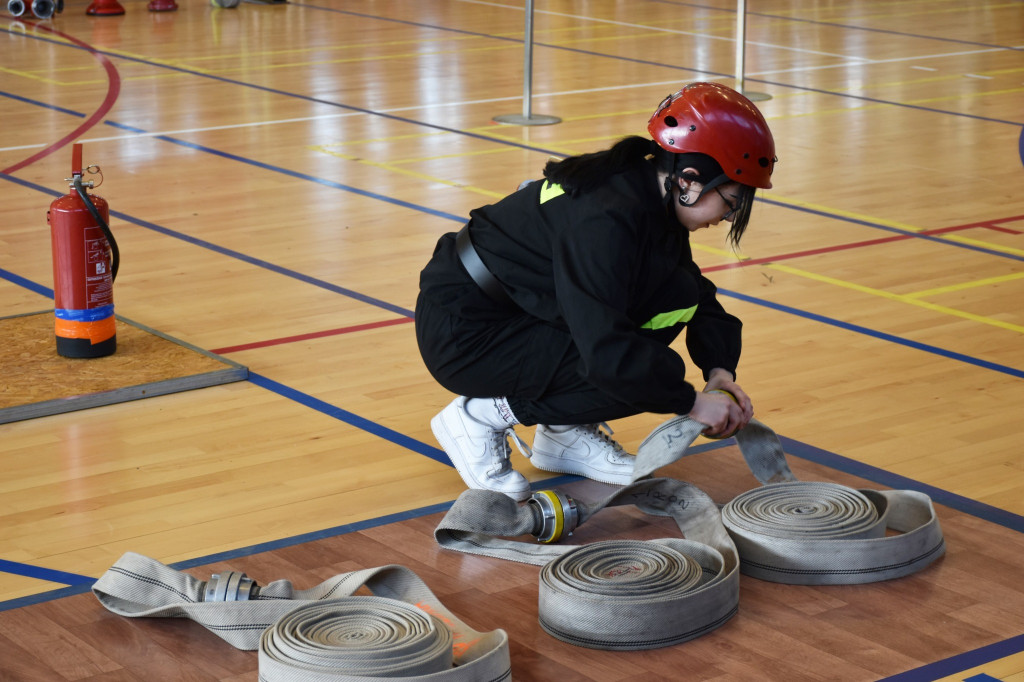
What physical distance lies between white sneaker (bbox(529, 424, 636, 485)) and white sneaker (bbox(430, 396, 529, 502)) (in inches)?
5.7

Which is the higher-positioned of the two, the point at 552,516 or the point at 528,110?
the point at 528,110

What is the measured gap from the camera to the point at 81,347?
4242 millimetres

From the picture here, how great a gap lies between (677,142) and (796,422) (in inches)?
45.9

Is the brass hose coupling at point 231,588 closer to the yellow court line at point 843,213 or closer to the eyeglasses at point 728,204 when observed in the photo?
the eyeglasses at point 728,204

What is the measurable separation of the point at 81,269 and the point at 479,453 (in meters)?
1.48

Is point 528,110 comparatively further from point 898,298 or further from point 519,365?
point 519,365

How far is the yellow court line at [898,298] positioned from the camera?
15.7ft

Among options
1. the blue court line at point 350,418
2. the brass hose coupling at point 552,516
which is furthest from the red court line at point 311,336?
the brass hose coupling at point 552,516

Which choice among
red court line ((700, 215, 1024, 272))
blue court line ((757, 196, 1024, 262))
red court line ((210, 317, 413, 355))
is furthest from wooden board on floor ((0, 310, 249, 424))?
blue court line ((757, 196, 1024, 262))

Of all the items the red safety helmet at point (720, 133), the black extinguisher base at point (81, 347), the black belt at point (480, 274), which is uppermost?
the red safety helmet at point (720, 133)

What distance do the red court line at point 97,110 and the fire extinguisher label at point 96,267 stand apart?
2.96m

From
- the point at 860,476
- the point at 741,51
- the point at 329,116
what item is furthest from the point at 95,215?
the point at 741,51

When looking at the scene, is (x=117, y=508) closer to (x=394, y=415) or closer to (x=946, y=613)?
(x=394, y=415)

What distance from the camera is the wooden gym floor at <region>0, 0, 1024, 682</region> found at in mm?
2807
